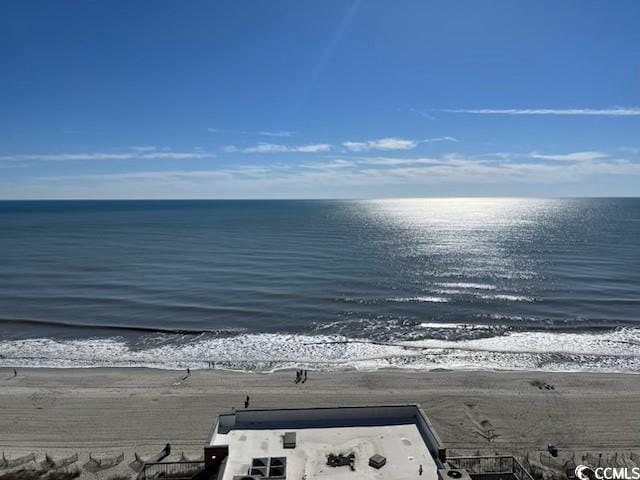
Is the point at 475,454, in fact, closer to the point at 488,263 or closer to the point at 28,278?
the point at 488,263

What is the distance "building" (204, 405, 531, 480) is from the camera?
16547 mm

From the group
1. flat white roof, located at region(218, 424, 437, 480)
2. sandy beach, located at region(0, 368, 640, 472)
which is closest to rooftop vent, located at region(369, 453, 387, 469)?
flat white roof, located at region(218, 424, 437, 480)

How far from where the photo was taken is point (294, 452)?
696 inches

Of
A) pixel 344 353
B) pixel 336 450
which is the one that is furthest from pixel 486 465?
pixel 344 353

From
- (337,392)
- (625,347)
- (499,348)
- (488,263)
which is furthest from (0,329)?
(488,263)

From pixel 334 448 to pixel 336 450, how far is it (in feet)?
0.53

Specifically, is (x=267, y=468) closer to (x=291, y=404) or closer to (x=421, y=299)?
(x=291, y=404)

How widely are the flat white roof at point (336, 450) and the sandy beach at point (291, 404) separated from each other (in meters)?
6.89

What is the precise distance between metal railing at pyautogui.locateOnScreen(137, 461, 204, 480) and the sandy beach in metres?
1.67

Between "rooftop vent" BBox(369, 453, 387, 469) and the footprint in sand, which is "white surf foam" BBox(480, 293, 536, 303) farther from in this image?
"rooftop vent" BBox(369, 453, 387, 469)

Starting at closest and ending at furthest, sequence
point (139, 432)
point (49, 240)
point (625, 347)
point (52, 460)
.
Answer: point (52, 460), point (139, 432), point (625, 347), point (49, 240)

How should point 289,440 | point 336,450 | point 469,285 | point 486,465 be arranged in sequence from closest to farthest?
point 336,450 → point 289,440 → point 486,465 → point 469,285

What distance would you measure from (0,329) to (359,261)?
5561 centimetres

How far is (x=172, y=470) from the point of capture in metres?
21.4
